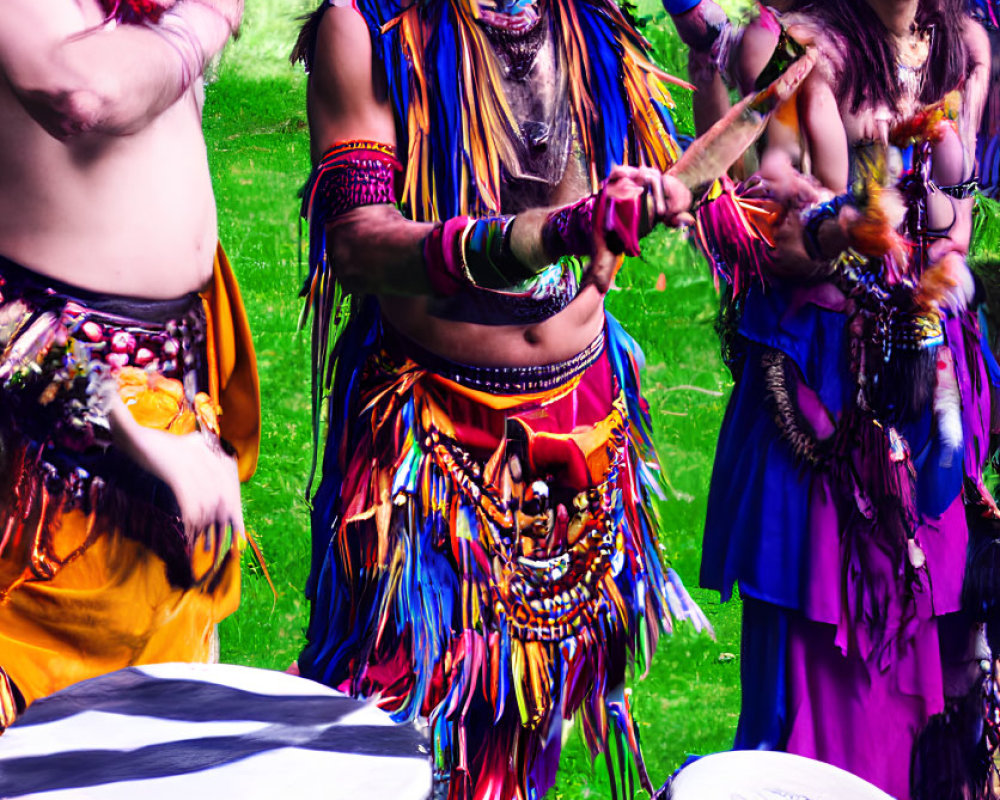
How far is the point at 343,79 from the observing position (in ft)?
5.85

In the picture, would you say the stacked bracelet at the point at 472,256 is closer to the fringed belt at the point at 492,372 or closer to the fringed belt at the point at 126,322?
the fringed belt at the point at 492,372

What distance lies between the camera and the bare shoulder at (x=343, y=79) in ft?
5.83

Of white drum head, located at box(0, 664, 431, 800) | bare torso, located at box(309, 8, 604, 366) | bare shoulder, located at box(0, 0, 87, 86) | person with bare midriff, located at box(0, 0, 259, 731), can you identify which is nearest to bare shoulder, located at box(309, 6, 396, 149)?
Result: bare torso, located at box(309, 8, 604, 366)

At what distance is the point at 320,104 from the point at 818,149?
92 cm

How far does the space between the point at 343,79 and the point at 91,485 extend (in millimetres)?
711

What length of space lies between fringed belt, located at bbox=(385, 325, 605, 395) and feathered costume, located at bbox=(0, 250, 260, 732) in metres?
0.28

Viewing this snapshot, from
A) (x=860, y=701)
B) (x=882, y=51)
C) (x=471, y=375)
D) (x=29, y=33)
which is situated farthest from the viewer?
(x=860, y=701)

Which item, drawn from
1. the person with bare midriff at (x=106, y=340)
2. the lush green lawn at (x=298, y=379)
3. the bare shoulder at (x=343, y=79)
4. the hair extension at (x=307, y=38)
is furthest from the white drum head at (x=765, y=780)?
the hair extension at (x=307, y=38)

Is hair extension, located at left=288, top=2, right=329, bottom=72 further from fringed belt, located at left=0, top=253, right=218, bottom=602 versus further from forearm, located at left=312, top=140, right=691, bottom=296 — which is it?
fringed belt, located at left=0, top=253, right=218, bottom=602

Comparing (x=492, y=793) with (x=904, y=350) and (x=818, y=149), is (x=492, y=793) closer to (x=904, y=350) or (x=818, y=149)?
(x=904, y=350)

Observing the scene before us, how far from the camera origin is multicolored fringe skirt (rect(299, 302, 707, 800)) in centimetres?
189

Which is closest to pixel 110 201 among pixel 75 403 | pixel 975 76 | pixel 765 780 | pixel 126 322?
pixel 126 322

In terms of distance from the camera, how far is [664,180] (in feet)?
5.39

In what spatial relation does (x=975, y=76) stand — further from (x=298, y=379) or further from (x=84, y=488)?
(x=84, y=488)
